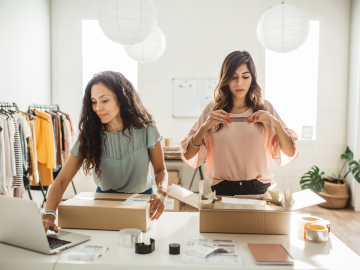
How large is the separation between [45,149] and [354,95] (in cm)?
419

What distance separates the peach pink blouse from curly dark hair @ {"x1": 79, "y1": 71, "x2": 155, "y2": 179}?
0.34 meters

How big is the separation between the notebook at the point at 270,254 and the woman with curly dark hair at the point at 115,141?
0.57m

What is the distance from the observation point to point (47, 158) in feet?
11.3

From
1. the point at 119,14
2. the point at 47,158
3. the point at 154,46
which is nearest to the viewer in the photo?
the point at 119,14

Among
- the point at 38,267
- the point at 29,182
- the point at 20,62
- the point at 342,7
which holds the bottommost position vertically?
the point at 29,182

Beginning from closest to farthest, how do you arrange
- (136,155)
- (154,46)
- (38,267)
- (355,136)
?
(38,267) < (136,155) < (154,46) < (355,136)

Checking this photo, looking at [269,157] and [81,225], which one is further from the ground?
[269,157]

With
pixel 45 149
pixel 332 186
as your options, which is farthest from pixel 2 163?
pixel 332 186

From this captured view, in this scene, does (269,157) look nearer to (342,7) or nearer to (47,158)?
(47,158)

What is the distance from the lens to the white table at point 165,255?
100 cm

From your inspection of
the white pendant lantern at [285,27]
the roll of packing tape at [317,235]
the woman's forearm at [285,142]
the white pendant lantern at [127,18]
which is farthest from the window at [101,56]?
the roll of packing tape at [317,235]

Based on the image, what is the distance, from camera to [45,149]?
3436 mm

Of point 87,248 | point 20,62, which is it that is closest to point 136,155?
point 87,248

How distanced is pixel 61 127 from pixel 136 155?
2724 millimetres
